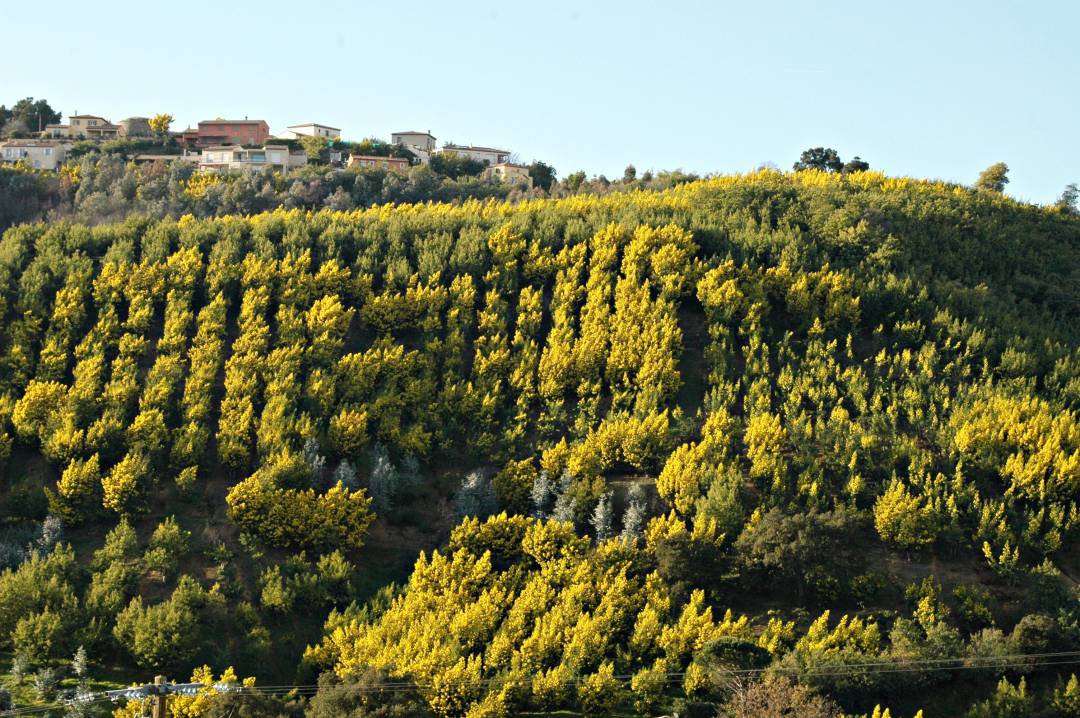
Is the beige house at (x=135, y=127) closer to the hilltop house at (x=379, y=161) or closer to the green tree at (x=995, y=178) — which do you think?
the hilltop house at (x=379, y=161)

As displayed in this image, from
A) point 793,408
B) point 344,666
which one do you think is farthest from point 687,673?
point 793,408

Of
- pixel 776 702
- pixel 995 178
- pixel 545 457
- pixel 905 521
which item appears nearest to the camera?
pixel 776 702

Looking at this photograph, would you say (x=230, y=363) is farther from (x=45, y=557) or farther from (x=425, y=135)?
(x=425, y=135)

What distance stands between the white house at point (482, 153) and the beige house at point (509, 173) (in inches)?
237

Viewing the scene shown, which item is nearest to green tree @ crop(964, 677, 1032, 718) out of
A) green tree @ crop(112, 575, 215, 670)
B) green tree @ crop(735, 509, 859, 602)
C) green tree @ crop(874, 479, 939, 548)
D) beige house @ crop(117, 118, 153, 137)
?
green tree @ crop(735, 509, 859, 602)

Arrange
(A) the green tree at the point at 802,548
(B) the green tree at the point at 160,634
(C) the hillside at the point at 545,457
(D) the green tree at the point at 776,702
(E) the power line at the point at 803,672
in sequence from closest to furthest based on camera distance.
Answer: (D) the green tree at the point at 776,702, (E) the power line at the point at 803,672, (B) the green tree at the point at 160,634, (C) the hillside at the point at 545,457, (A) the green tree at the point at 802,548

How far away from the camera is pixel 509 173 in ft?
312

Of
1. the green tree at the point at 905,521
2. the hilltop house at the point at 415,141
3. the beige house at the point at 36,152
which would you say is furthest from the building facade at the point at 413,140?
the green tree at the point at 905,521

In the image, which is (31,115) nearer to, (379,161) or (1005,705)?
(379,161)

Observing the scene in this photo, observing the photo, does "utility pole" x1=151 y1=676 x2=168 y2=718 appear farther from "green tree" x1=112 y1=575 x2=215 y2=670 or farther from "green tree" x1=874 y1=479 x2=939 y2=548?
"green tree" x1=874 y1=479 x2=939 y2=548

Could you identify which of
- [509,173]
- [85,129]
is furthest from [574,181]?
[85,129]

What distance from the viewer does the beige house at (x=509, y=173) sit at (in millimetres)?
91625

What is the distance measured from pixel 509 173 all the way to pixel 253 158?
17.8 metres

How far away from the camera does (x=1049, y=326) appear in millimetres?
56719
